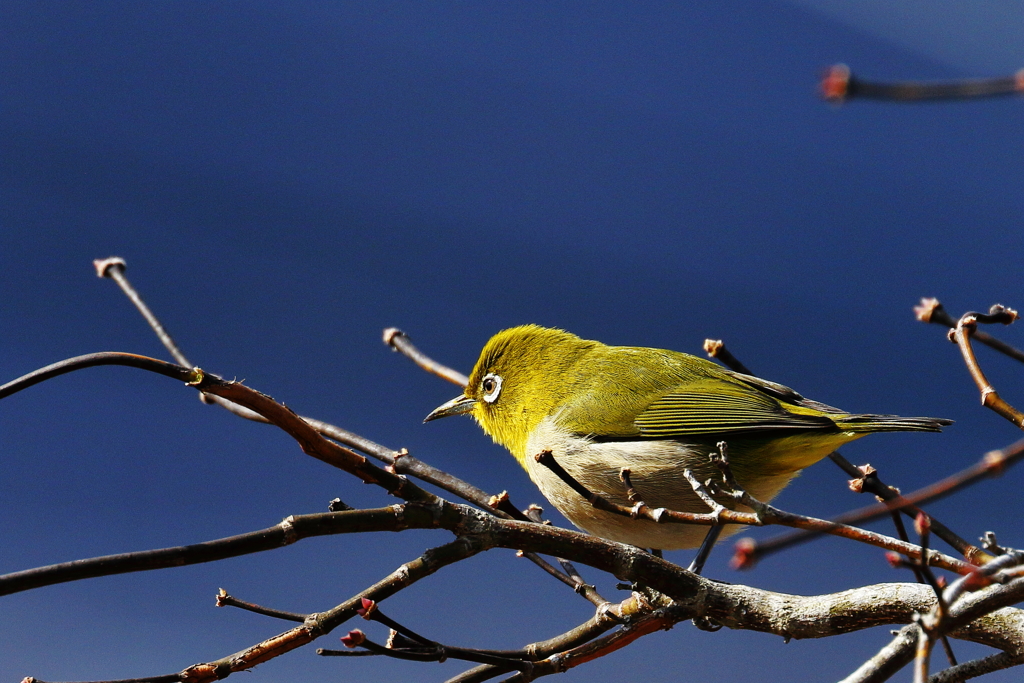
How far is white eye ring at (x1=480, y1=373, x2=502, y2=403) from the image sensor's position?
211cm

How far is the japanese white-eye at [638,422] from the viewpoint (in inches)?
64.8

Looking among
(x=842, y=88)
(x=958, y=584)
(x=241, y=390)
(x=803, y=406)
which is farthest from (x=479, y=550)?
(x=803, y=406)

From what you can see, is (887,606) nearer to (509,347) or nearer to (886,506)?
(886,506)

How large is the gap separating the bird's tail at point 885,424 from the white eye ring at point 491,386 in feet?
2.64

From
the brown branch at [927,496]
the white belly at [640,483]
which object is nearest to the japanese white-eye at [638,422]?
the white belly at [640,483]

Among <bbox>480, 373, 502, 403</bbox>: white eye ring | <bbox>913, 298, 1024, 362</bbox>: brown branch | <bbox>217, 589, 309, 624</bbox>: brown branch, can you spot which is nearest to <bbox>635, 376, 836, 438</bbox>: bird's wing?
<bbox>480, 373, 502, 403</bbox>: white eye ring

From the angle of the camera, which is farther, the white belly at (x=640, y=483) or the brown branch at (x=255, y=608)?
the white belly at (x=640, y=483)

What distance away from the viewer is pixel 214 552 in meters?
0.73

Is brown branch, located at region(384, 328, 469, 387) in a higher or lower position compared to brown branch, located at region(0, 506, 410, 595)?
higher

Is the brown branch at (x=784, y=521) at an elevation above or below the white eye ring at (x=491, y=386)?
below

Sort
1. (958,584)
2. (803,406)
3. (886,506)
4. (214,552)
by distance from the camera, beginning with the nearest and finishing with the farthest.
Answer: (886,506), (958,584), (214,552), (803,406)

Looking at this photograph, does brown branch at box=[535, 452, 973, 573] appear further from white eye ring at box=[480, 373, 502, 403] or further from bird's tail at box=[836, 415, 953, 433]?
white eye ring at box=[480, 373, 502, 403]

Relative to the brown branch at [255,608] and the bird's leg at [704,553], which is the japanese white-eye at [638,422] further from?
the brown branch at [255,608]

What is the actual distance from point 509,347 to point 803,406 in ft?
2.37
